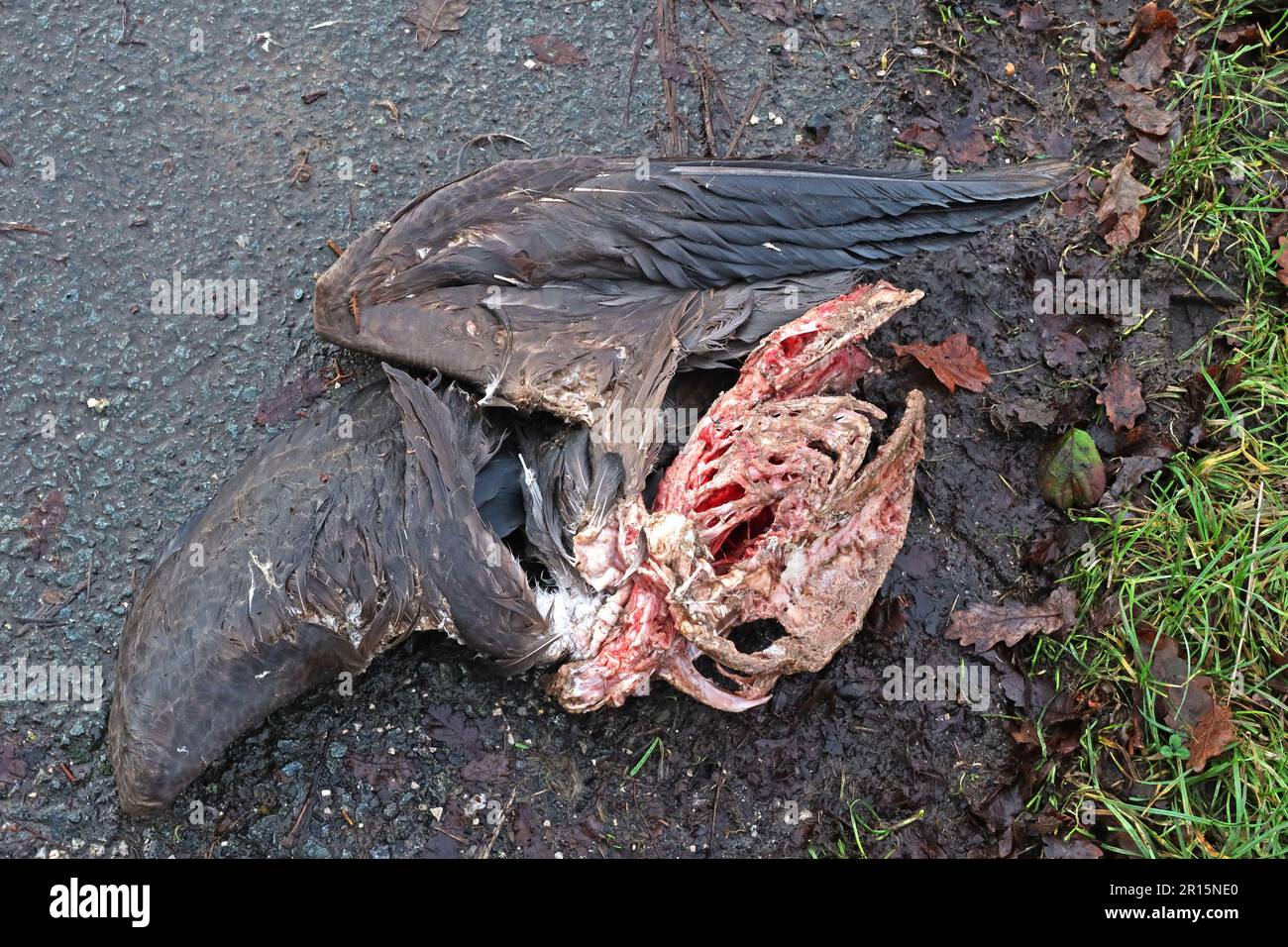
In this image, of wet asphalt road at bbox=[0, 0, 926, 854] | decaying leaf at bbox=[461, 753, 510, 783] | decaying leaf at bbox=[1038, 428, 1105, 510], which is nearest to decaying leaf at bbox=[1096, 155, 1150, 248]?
decaying leaf at bbox=[1038, 428, 1105, 510]

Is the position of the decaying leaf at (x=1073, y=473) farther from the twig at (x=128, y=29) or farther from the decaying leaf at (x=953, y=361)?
the twig at (x=128, y=29)

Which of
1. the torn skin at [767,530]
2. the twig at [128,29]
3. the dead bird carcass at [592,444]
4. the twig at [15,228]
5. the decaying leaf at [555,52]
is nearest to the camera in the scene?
the dead bird carcass at [592,444]

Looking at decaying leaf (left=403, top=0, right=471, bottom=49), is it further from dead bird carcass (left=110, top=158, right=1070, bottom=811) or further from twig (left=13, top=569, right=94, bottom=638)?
twig (left=13, top=569, right=94, bottom=638)

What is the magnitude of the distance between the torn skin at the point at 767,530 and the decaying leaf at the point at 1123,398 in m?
0.96

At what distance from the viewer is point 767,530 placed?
3.06 metres

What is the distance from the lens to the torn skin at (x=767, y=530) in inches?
117

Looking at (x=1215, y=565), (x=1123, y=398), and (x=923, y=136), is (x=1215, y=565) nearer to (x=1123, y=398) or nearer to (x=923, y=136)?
(x=1123, y=398)

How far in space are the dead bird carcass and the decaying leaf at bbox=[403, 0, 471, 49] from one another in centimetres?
106

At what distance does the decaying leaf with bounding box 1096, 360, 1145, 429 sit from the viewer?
11.7 feet

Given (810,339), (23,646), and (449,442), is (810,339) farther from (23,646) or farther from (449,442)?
(23,646)

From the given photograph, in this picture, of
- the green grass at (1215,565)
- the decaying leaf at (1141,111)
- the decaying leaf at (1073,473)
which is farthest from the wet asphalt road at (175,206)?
the decaying leaf at (1073,473)

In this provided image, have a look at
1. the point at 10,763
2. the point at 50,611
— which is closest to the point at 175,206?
the point at 50,611

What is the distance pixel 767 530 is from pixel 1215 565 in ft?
5.31
